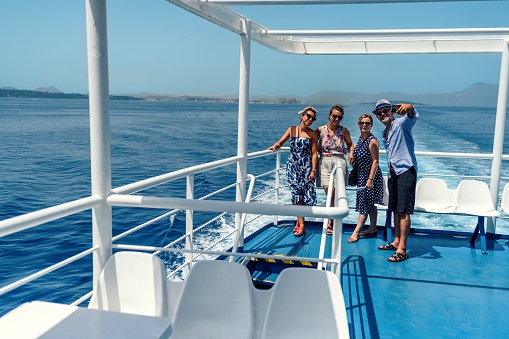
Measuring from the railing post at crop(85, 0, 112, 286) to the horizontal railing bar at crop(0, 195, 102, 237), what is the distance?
0.08m

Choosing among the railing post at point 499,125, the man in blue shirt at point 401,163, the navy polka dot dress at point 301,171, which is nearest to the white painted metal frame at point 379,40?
the railing post at point 499,125

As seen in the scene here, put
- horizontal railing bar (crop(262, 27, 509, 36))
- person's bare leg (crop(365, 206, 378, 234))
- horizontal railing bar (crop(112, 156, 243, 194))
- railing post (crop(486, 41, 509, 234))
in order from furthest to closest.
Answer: person's bare leg (crop(365, 206, 378, 234))
railing post (crop(486, 41, 509, 234))
horizontal railing bar (crop(262, 27, 509, 36))
horizontal railing bar (crop(112, 156, 243, 194))

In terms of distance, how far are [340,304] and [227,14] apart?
8.88 ft

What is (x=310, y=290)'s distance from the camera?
5.84ft

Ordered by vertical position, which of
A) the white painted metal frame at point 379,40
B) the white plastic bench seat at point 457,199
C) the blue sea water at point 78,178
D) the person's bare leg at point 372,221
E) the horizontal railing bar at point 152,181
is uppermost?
the white painted metal frame at point 379,40

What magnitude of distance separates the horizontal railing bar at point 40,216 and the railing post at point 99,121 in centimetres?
8

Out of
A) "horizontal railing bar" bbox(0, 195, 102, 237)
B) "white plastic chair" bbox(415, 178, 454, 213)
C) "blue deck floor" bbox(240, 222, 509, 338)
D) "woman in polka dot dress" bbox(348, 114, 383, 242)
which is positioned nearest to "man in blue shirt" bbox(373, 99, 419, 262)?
"woman in polka dot dress" bbox(348, 114, 383, 242)

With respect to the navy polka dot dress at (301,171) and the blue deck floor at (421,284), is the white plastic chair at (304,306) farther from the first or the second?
the navy polka dot dress at (301,171)

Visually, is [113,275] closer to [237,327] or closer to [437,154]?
[237,327]

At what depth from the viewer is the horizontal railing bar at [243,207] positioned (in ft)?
6.03

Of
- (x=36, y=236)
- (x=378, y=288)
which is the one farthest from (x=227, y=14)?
(x=36, y=236)

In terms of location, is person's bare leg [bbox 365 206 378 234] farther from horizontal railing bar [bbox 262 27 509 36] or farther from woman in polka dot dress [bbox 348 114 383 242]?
horizontal railing bar [bbox 262 27 509 36]

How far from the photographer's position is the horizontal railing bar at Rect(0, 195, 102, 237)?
1532mm

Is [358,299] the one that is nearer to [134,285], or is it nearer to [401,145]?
[401,145]
